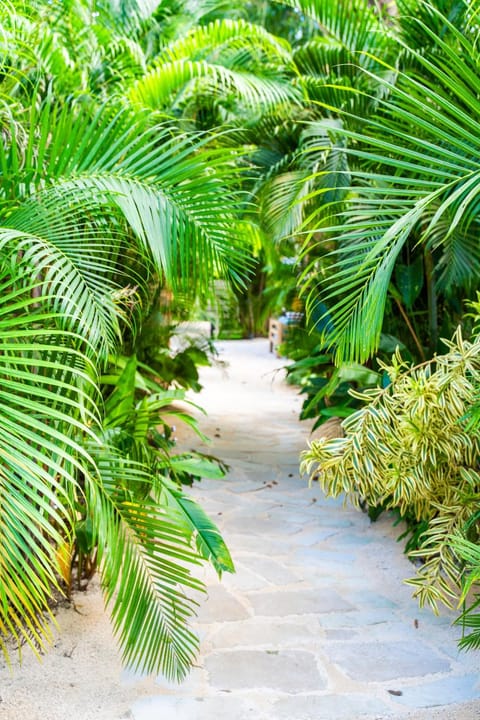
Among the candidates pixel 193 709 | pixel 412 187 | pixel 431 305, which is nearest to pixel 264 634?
pixel 193 709

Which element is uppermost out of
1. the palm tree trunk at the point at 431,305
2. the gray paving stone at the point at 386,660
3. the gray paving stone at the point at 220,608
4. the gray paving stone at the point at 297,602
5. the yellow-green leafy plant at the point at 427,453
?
the palm tree trunk at the point at 431,305

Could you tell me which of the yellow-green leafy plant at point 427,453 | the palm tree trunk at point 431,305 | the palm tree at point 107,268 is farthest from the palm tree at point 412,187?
the palm tree at point 107,268

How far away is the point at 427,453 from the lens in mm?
2309

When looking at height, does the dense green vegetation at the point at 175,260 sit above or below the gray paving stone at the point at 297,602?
above

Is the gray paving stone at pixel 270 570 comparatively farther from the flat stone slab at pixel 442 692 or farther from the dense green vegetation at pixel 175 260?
the flat stone slab at pixel 442 692

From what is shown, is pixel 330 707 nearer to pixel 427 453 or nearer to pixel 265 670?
pixel 265 670

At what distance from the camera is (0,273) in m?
1.73

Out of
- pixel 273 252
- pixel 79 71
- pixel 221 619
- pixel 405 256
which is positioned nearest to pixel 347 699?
pixel 221 619

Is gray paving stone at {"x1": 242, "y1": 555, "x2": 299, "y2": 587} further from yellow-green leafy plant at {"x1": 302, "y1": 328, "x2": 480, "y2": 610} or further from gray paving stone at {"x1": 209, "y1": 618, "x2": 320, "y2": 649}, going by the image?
yellow-green leafy plant at {"x1": 302, "y1": 328, "x2": 480, "y2": 610}

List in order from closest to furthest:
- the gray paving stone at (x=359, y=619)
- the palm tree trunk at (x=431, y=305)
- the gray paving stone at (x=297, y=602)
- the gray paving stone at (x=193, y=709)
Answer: the gray paving stone at (x=193, y=709) → the gray paving stone at (x=359, y=619) → the gray paving stone at (x=297, y=602) → the palm tree trunk at (x=431, y=305)

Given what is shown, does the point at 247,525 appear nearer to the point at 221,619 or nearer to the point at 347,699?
the point at 221,619

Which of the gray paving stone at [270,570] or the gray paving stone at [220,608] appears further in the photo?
the gray paving stone at [270,570]

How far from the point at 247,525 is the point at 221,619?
3.64 feet

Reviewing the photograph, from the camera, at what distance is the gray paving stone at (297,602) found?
271 centimetres
